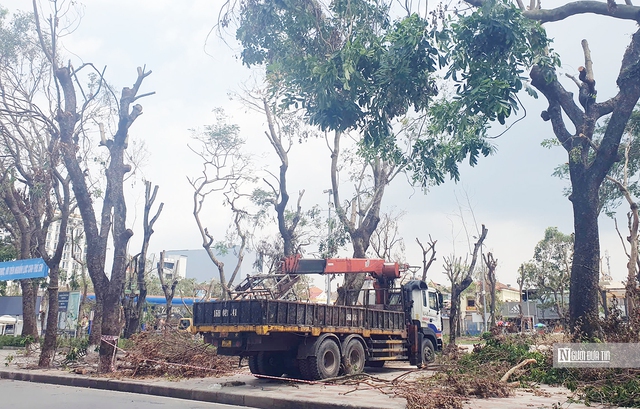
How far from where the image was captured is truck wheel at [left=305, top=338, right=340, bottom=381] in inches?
493

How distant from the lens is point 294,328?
40.1 feet

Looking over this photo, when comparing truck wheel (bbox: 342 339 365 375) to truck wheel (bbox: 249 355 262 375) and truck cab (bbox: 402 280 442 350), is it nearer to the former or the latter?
truck wheel (bbox: 249 355 262 375)

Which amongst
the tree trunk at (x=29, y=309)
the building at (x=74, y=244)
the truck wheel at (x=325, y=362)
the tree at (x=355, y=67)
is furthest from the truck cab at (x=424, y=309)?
the tree trunk at (x=29, y=309)

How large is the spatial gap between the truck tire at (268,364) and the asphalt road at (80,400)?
8.94ft

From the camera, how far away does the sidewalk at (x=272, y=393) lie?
30.5 feet

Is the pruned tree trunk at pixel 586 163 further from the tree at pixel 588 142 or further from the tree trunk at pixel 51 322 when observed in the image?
the tree trunk at pixel 51 322

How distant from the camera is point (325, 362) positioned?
42.9 ft

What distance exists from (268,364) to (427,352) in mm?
5975

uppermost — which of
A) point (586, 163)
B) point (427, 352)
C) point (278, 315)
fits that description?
point (586, 163)

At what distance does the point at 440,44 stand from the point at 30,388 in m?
11.6

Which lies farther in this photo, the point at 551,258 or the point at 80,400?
the point at 551,258

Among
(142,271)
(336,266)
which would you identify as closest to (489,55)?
(336,266)

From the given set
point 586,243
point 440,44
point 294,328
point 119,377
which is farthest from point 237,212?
point 440,44

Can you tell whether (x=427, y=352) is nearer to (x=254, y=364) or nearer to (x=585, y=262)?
(x=254, y=364)
